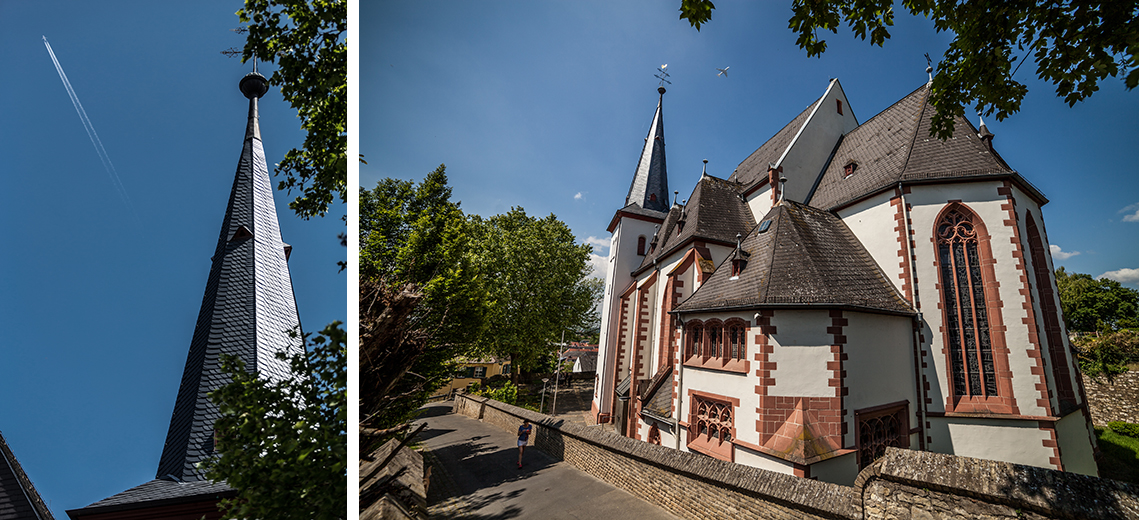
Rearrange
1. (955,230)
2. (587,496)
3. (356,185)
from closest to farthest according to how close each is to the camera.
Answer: (356,185) → (587,496) → (955,230)

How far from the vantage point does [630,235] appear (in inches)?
708

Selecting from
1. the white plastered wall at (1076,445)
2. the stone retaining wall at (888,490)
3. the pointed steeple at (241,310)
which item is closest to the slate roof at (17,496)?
the pointed steeple at (241,310)

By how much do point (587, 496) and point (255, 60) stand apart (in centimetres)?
643

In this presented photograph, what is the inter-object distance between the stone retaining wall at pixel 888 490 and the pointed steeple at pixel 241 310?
4.86m

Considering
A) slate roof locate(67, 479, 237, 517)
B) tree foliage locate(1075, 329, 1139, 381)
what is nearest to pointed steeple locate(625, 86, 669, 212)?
tree foliage locate(1075, 329, 1139, 381)

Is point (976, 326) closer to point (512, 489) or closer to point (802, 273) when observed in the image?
point (802, 273)

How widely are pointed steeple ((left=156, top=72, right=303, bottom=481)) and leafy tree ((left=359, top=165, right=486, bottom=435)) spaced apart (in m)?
0.81

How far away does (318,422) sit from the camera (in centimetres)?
168

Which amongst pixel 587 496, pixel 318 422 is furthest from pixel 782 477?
pixel 318 422

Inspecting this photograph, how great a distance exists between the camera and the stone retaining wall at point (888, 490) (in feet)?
10.6

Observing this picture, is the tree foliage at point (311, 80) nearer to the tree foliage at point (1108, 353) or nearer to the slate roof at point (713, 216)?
the slate roof at point (713, 216)

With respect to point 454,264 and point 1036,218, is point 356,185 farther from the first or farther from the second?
point 1036,218

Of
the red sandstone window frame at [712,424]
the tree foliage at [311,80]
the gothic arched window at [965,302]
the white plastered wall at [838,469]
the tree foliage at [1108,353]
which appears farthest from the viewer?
the tree foliage at [1108,353]

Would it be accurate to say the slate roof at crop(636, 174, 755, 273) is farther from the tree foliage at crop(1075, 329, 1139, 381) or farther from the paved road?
the tree foliage at crop(1075, 329, 1139, 381)
